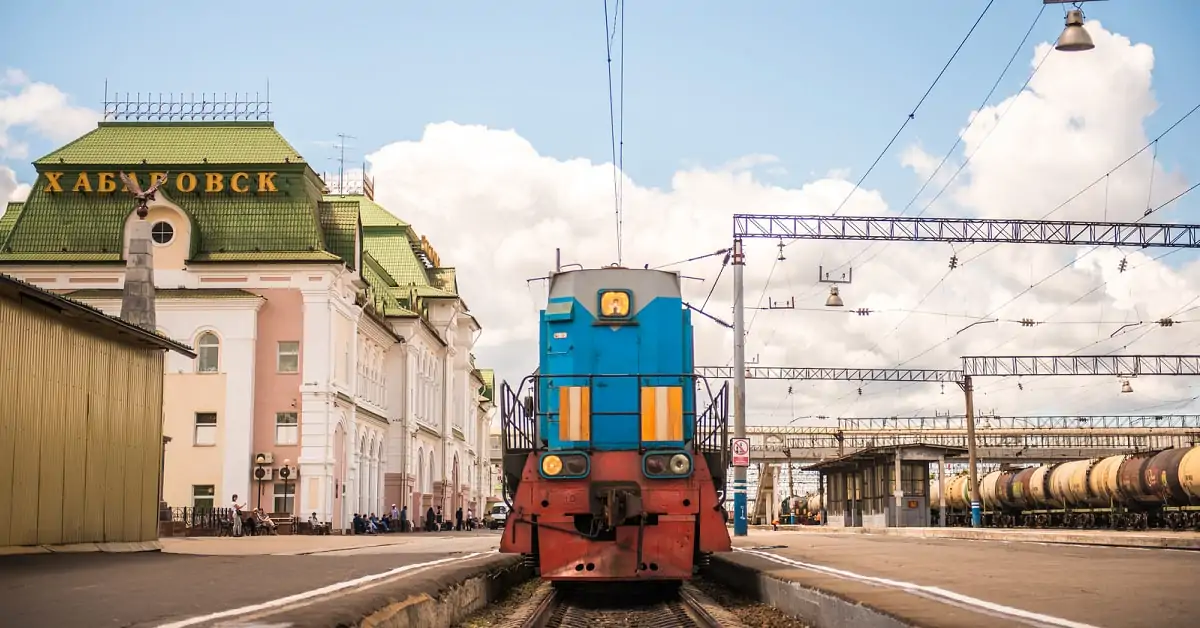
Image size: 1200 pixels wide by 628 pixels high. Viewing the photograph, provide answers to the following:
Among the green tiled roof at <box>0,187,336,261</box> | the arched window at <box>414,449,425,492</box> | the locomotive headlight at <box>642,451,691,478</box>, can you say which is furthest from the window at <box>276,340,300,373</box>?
the locomotive headlight at <box>642,451,691,478</box>

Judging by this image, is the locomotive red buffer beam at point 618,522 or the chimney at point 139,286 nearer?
the locomotive red buffer beam at point 618,522

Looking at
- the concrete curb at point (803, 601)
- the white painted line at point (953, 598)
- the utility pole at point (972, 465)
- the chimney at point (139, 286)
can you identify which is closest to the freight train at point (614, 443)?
the concrete curb at point (803, 601)

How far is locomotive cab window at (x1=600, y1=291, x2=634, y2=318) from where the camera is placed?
56.9ft

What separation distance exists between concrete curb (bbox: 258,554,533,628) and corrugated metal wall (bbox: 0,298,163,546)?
22.9ft

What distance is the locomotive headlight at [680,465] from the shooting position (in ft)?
49.7

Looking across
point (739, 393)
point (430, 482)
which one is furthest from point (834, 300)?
point (430, 482)

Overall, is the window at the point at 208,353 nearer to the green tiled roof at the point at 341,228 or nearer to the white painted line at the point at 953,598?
the green tiled roof at the point at 341,228

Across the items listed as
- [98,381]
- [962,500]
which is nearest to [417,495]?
→ [962,500]

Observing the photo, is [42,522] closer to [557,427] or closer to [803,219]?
[557,427]

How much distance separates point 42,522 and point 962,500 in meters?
50.2

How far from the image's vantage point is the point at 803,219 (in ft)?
129

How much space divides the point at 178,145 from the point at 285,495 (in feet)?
47.0

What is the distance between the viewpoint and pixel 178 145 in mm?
48281

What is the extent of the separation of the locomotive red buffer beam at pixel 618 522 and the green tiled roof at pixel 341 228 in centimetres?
3509
